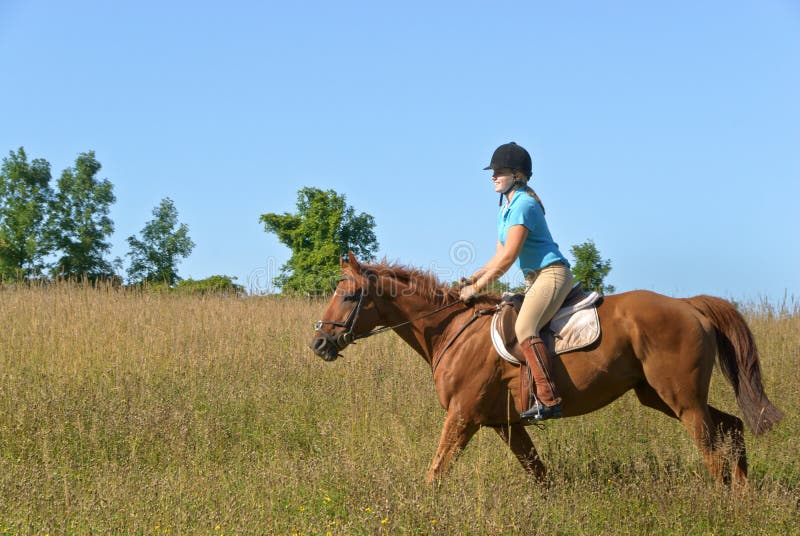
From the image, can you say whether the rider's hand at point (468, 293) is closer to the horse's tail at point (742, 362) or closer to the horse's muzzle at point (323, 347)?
the horse's muzzle at point (323, 347)

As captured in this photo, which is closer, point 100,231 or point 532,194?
point 532,194

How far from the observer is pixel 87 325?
36.1ft

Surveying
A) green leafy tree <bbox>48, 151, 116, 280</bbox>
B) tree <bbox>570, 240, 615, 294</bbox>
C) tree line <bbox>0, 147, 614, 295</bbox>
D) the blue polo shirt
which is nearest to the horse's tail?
the blue polo shirt

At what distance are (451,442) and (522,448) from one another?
2.75 ft

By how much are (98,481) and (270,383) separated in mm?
3325

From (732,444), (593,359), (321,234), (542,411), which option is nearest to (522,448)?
(542,411)

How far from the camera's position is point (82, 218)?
42.8 m

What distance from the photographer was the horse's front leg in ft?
17.5

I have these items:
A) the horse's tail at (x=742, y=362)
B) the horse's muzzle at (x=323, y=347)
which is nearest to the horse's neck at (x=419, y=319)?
the horse's muzzle at (x=323, y=347)

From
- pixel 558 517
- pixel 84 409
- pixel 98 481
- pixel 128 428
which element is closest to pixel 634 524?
pixel 558 517

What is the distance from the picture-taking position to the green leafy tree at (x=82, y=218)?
4112 centimetres

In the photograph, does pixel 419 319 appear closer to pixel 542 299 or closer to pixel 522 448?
pixel 542 299

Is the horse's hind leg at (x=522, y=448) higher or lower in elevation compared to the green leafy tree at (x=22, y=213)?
lower

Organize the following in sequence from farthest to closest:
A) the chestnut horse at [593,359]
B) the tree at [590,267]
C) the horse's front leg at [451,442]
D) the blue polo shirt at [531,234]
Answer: the tree at [590,267], the blue polo shirt at [531,234], the chestnut horse at [593,359], the horse's front leg at [451,442]
